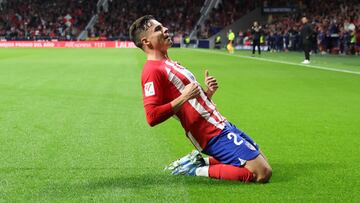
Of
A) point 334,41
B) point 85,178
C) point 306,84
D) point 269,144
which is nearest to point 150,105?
point 85,178

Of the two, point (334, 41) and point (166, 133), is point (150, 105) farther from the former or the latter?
point (334, 41)

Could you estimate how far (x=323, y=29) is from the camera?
141ft

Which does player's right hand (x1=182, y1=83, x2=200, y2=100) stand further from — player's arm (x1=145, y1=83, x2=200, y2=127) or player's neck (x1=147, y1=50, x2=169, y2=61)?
player's neck (x1=147, y1=50, x2=169, y2=61)

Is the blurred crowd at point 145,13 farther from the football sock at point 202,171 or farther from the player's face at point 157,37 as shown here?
the player's face at point 157,37

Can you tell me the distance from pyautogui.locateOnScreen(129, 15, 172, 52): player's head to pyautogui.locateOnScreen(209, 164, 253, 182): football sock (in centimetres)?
121

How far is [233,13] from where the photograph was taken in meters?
67.9

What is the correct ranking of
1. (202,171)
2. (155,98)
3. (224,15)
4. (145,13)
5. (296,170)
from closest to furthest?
(155,98)
(202,171)
(296,170)
(224,15)
(145,13)

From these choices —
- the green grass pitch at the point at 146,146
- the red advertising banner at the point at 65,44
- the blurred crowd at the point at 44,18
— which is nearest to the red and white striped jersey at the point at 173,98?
the green grass pitch at the point at 146,146

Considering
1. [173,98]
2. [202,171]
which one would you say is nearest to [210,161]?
[202,171]

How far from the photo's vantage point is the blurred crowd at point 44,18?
2918 inches

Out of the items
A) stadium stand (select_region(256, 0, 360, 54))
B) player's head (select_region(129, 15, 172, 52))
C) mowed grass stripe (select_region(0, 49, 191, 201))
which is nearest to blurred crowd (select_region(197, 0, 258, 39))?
stadium stand (select_region(256, 0, 360, 54))

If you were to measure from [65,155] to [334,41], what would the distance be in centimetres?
3733

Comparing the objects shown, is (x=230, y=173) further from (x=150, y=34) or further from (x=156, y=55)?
(x=150, y=34)

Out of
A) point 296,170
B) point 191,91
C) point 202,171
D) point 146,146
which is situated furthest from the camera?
point 146,146
